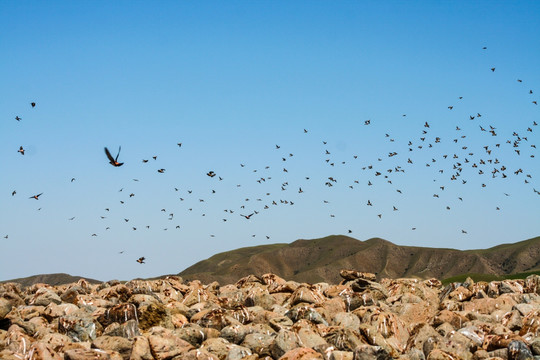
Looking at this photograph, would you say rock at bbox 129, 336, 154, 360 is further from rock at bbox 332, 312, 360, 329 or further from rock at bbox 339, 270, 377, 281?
rock at bbox 339, 270, 377, 281

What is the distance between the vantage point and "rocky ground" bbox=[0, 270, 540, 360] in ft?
70.3

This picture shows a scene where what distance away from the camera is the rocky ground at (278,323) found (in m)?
21.4

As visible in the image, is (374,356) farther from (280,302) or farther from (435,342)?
(280,302)

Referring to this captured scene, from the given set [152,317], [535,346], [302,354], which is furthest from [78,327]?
[535,346]

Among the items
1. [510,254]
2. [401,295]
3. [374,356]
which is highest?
[510,254]

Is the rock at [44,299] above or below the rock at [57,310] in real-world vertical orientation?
above

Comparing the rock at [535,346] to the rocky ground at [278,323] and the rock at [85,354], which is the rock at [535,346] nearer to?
the rocky ground at [278,323]

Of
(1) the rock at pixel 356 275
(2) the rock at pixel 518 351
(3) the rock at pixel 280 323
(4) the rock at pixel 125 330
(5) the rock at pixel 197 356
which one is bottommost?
(2) the rock at pixel 518 351

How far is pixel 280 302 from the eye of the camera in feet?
99.3

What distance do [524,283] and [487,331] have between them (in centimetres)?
1222

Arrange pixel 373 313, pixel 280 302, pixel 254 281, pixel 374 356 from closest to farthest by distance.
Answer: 1. pixel 374 356
2. pixel 373 313
3. pixel 280 302
4. pixel 254 281

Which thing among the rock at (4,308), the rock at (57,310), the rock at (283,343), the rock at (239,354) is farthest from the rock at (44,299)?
the rock at (283,343)

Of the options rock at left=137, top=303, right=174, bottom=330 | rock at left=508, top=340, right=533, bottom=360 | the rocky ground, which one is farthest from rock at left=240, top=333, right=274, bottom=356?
rock at left=508, top=340, right=533, bottom=360

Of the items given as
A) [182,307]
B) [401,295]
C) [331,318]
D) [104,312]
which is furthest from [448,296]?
[104,312]
